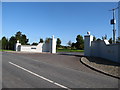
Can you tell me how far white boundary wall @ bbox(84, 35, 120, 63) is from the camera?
1630 centimetres

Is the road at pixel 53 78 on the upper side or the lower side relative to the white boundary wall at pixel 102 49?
lower

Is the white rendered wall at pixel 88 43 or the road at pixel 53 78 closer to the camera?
the road at pixel 53 78

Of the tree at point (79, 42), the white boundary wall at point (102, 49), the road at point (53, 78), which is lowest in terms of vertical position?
the road at point (53, 78)

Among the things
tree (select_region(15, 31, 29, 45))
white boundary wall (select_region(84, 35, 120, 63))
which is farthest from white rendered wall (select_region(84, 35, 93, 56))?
tree (select_region(15, 31, 29, 45))

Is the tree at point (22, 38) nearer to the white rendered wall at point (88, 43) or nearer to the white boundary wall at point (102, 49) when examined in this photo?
the white rendered wall at point (88, 43)

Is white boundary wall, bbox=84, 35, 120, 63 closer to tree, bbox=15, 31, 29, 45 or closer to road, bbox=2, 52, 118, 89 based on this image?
road, bbox=2, 52, 118, 89

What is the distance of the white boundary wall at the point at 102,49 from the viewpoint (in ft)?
53.5

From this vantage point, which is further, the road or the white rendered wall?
the white rendered wall

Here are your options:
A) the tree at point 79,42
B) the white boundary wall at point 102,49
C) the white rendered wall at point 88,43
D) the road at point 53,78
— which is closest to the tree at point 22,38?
the tree at point 79,42

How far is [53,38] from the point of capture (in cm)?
2967

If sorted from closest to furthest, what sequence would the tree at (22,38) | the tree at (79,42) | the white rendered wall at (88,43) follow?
the white rendered wall at (88,43), the tree at (79,42), the tree at (22,38)

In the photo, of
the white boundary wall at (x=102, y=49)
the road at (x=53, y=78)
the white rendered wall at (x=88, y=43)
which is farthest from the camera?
the white rendered wall at (x=88, y=43)

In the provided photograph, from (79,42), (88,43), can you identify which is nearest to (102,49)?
(88,43)

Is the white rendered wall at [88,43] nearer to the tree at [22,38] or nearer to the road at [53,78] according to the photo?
the road at [53,78]
